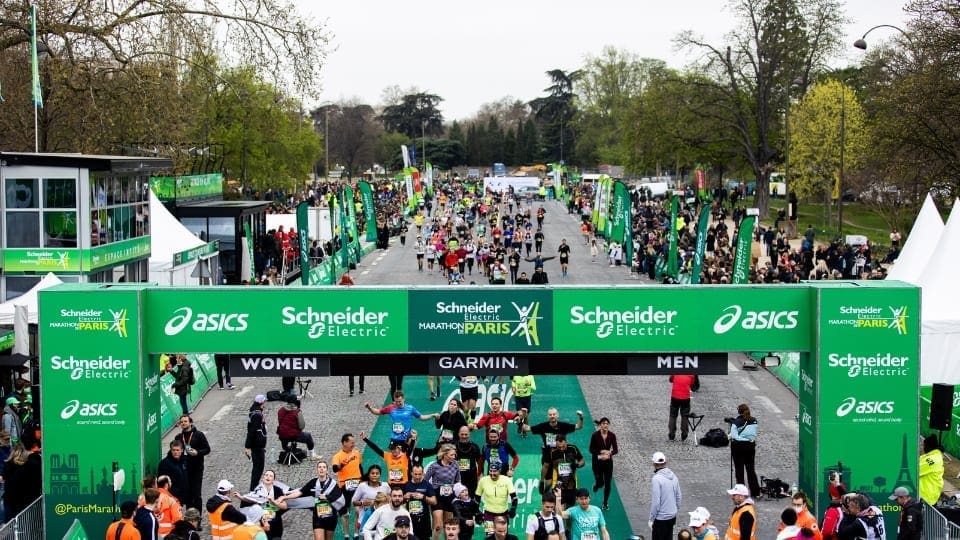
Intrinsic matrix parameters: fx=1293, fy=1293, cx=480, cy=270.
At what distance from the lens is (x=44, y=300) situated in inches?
553

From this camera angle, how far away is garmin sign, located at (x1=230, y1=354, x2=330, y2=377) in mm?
14438

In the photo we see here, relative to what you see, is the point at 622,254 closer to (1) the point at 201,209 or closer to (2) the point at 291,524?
(1) the point at 201,209

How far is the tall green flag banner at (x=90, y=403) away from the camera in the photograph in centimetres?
1405

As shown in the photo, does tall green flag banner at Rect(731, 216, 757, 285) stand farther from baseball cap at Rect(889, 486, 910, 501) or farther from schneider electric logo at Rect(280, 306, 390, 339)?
schneider electric logo at Rect(280, 306, 390, 339)

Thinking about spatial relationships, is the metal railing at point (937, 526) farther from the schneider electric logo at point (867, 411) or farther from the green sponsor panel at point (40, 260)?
the green sponsor panel at point (40, 260)

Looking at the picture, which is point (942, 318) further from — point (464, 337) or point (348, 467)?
point (348, 467)

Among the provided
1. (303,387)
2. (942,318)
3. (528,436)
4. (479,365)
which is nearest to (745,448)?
(479,365)

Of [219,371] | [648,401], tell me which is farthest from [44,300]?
[648,401]

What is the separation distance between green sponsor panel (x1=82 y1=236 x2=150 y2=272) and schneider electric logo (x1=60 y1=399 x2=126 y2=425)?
13.2 metres

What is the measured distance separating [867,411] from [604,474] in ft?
10.6

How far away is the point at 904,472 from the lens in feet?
46.3

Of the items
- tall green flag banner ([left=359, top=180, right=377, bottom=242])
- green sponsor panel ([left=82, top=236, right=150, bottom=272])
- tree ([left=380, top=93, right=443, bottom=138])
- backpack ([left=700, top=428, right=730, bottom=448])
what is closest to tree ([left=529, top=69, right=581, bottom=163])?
tree ([left=380, top=93, right=443, bottom=138])

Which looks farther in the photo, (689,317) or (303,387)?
(303,387)

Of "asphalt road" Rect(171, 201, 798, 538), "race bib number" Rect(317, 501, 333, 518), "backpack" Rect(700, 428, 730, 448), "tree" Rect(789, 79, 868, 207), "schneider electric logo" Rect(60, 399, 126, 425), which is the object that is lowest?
"asphalt road" Rect(171, 201, 798, 538)
